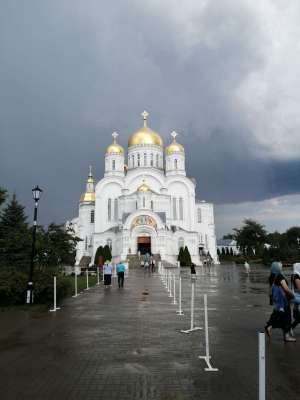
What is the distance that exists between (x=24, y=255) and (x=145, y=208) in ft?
108

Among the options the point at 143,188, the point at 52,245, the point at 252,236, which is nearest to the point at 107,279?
the point at 52,245

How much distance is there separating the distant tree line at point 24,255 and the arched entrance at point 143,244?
18874 millimetres

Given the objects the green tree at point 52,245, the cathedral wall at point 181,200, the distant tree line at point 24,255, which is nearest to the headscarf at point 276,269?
the distant tree line at point 24,255

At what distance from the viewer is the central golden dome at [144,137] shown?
6400 centimetres

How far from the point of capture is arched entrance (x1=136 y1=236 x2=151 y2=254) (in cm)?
5200

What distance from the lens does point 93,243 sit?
57.5 meters

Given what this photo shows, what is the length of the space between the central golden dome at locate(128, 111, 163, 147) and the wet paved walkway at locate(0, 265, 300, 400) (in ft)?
176

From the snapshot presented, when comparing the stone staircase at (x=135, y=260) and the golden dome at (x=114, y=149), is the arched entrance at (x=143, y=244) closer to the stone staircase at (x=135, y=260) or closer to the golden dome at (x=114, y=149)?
the stone staircase at (x=135, y=260)

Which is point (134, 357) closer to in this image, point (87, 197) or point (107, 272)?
point (107, 272)

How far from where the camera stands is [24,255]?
20.0 meters

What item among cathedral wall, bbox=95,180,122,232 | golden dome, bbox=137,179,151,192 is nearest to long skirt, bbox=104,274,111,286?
golden dome, bbox=137,179,151,192

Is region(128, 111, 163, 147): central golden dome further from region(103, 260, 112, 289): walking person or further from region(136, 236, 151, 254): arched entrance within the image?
region(103, 260, 112, 289): walking person

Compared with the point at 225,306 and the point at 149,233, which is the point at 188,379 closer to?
the point at 225,306

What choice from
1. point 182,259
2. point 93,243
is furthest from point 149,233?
point 93,243
